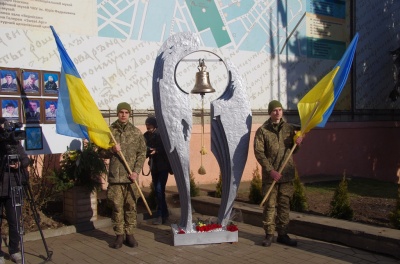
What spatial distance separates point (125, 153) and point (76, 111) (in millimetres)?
830

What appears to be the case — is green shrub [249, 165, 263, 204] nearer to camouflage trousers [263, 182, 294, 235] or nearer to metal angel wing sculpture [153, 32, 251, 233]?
metal angel wing sculpture [153, 32, 251, 233]

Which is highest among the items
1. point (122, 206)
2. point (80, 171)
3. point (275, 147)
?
point (275, 147)

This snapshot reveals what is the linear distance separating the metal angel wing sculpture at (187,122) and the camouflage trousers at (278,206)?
517mm

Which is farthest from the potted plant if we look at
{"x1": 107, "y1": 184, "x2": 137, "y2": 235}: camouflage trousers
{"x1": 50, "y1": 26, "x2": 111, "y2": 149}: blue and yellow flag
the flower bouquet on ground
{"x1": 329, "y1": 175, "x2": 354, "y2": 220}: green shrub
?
{"x1": 329, "y1": 175, "x2": 354, "y2": 220}: green shrub

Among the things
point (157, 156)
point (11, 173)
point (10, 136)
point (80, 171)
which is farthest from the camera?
point (157, 156)

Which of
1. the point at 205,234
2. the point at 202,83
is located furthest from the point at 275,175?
the point at 202,83

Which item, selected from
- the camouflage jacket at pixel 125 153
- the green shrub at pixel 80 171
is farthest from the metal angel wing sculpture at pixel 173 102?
the green shrub at pixel 80 171

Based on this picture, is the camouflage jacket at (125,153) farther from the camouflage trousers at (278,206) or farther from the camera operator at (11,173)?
the camouflage trousers at (278,206)

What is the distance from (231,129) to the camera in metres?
5.68

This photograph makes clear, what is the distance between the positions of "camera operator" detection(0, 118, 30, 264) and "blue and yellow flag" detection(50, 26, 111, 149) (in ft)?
2.93

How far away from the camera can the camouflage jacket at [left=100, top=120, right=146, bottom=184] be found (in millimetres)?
5547

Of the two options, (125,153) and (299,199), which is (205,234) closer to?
(125,153)

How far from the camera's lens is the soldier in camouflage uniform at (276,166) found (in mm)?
5547

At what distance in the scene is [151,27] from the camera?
926cm
